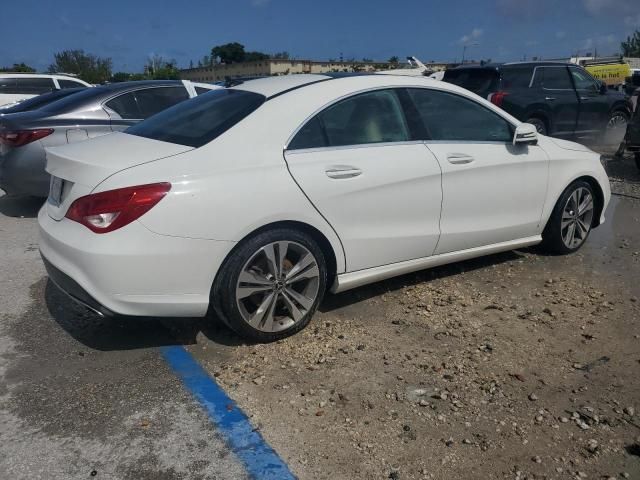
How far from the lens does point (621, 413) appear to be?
118 inches

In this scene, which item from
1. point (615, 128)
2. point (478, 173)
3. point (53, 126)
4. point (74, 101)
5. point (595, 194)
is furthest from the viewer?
point (615, 128)

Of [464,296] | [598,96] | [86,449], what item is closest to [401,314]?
[464,296]

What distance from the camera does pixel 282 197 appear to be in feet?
11.3

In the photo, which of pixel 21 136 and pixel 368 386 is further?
pixel 21 136

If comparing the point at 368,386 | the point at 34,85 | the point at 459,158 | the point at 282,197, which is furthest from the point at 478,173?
the point at 34,85

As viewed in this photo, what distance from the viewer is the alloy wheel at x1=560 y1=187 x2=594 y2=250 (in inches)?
208

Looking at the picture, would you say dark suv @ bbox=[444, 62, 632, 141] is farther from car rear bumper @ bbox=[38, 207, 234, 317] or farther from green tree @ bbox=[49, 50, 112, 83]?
green tree @ bbox=[49, 50, 112, 83]

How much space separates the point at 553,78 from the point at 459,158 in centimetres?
815

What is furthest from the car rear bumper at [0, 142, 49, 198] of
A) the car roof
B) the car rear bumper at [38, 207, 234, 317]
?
the car rear bumper at [38, 207, 234, 317]

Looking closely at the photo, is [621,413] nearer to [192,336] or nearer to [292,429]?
[292,429]

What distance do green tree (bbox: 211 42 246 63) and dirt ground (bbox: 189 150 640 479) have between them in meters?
75.4

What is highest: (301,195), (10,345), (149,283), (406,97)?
(406,97)

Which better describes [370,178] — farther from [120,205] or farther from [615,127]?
[615,127]

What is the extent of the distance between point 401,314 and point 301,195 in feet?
4.11
